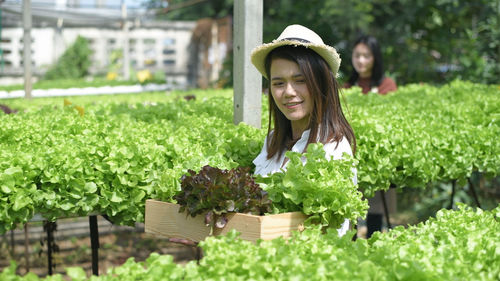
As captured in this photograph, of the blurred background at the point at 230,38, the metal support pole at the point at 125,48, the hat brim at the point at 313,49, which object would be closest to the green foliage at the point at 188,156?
the hat brim at the point at 313,49

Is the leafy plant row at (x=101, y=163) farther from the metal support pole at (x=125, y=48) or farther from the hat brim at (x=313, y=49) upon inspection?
the metal support pole at (x=125, y=48)

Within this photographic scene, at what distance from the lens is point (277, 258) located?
2109mm

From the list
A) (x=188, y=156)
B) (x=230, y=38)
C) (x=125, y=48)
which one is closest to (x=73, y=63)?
(x=125, y=48)

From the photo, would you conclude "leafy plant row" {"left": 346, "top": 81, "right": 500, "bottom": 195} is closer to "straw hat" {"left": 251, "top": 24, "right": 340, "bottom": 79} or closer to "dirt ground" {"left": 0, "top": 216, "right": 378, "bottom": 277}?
"straw hat" {"left": 251, "top": 24, "right": 340, "bottom": 79}

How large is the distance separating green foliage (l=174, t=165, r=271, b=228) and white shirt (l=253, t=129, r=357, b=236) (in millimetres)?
183

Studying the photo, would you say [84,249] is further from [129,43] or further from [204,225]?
[129,43]

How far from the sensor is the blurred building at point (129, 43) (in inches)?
1025

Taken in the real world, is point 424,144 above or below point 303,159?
below

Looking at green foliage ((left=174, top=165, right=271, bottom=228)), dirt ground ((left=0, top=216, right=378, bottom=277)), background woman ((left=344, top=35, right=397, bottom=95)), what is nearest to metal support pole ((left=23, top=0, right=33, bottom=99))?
dirt ground ((left=0, top=216, right=378, bottom=277))

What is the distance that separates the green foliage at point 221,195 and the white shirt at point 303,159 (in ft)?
0.60

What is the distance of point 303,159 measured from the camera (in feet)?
10.6

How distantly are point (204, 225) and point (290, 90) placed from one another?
2.83 feet

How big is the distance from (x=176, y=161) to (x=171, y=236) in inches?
27.3

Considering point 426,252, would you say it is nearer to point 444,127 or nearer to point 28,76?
point 444,127
